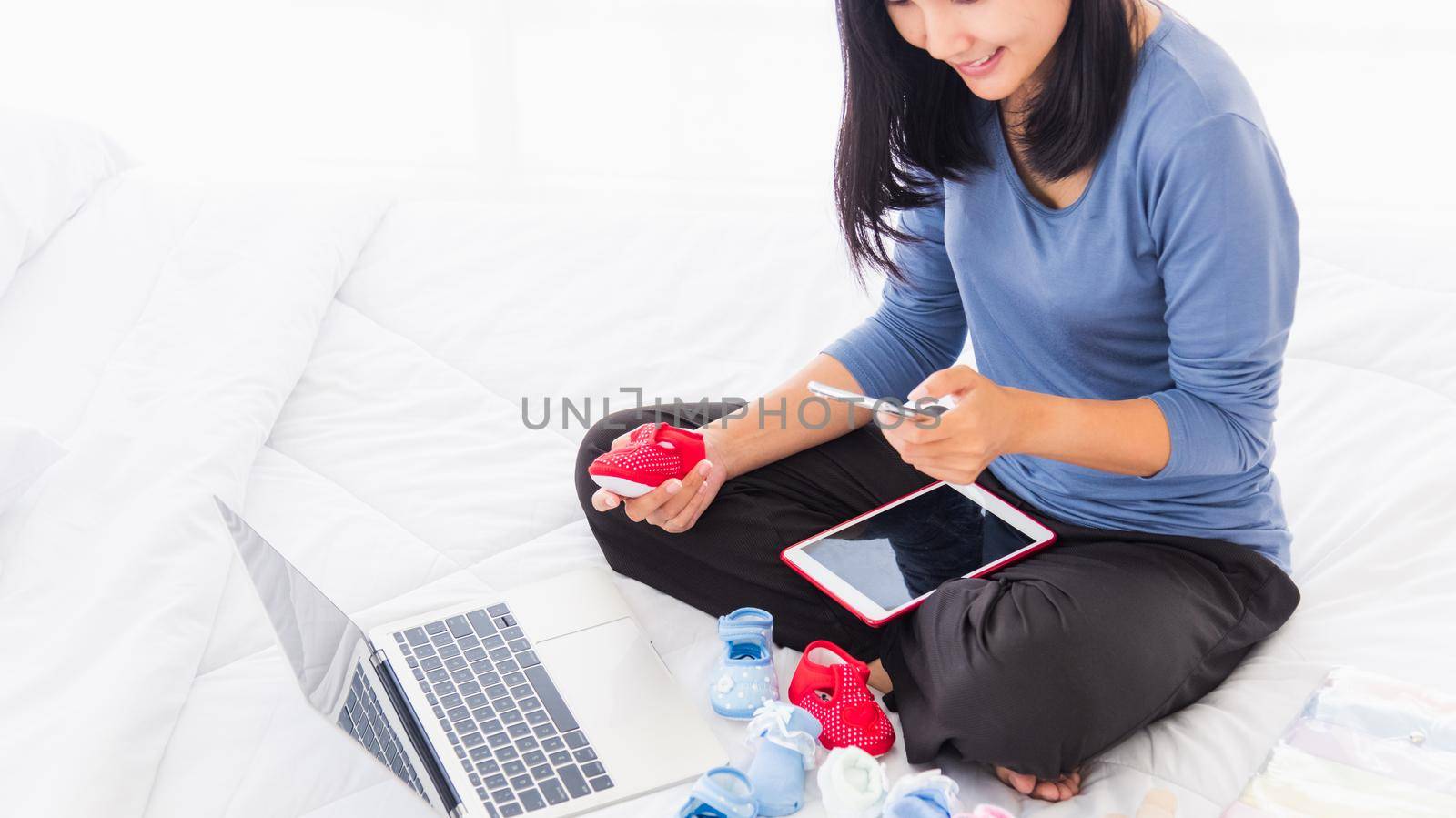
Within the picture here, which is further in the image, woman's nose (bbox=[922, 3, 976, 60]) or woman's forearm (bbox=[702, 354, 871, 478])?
woman's forearm (bbox=[702, 354, 871, 478])

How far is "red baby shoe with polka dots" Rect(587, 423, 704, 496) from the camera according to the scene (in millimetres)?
1270

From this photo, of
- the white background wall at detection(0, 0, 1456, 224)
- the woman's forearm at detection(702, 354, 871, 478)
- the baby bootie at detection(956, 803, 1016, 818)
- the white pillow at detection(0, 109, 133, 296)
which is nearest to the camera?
the baby bootie at detection(956, 803, 1016, 818)

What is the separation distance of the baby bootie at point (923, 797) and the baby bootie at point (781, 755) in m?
0.08

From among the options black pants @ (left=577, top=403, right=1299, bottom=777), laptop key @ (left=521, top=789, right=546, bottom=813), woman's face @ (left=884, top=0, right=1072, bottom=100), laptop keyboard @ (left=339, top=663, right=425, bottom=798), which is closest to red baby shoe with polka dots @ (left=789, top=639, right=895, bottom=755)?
black pants @ (left=577, top=403, right=1299, bottom=777)

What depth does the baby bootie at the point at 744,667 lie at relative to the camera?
3.80ft

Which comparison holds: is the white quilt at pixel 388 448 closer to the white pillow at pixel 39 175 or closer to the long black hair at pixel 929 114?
the white pillow at pixel 39 175

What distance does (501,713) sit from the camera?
1145mm

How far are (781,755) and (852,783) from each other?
0.21 feet

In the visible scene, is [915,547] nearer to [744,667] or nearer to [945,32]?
[744,667]

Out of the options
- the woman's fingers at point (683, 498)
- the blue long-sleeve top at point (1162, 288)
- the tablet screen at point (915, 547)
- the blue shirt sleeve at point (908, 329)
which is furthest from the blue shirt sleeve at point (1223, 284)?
the woman's fingers at point (683, 498)

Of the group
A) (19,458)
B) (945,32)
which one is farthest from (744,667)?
(19,458)

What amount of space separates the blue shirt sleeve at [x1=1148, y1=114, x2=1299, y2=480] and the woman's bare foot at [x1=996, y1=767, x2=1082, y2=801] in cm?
29

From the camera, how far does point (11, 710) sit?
1.07m

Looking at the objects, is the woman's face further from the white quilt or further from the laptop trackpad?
the laptop trackpad
